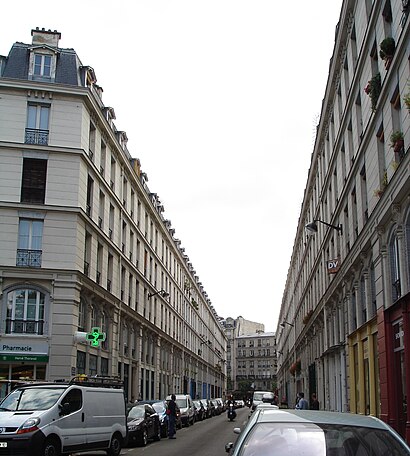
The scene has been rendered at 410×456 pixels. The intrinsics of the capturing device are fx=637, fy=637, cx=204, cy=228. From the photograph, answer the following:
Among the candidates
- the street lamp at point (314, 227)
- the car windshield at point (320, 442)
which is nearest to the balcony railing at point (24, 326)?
the street lamp at point (314, 227)

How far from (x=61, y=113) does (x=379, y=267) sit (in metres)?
18.6

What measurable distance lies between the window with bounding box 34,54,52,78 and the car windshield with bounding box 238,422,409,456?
29198 millimetres

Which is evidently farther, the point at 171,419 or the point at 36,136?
the point at 36,136

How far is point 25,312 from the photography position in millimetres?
28812

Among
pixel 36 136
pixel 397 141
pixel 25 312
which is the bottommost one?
pixel 25 312

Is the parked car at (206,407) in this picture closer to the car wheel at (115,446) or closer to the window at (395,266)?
the car wheel at (115,446)

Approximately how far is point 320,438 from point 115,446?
13.2 metres

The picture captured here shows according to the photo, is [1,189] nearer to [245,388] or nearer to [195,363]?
[195,363]

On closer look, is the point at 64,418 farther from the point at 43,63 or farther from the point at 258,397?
the point at 258,397

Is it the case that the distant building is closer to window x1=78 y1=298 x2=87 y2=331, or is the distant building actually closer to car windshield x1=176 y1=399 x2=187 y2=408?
car windshield x1=176 y1=399 x2=187 y2=408

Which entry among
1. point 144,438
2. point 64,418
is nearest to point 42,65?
point 144,438

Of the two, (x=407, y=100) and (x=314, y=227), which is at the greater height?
(x=407, y=100)

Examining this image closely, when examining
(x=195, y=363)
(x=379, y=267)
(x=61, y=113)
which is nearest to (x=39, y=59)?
(x=61, y=113)

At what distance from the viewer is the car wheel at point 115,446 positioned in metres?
17.5
